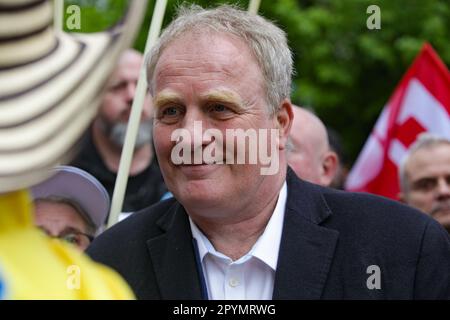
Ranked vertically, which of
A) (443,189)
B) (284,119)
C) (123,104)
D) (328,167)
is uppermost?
(284,119)

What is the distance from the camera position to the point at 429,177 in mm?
4820

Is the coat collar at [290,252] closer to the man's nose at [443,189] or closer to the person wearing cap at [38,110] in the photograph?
the person wearing cap at [38,110]

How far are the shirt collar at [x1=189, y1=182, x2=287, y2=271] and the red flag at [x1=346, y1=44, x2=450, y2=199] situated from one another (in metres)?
3.27

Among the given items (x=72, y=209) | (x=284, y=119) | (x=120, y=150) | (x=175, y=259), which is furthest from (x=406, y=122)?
(x=175, y=259)

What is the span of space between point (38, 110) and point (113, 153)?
3684 mm

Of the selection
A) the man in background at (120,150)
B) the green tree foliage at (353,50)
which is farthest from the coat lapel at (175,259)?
the green tree foliage at (353,50)

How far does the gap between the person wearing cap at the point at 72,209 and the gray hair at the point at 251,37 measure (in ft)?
2.57

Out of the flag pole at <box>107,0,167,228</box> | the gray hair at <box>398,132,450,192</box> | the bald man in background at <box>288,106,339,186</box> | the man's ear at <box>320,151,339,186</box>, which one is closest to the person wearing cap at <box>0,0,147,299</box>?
the flag pole at <box>107,0,167,228</box>

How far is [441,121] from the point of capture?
5.98 meters

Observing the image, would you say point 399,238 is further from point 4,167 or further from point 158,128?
point 4,167

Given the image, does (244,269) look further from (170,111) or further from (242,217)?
(170,111)

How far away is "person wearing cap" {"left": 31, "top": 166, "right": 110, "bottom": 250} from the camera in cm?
348

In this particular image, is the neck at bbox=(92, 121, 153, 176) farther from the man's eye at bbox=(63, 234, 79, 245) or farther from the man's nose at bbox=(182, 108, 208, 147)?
the man's nose at bbox=(182, 108, 208, 147)
